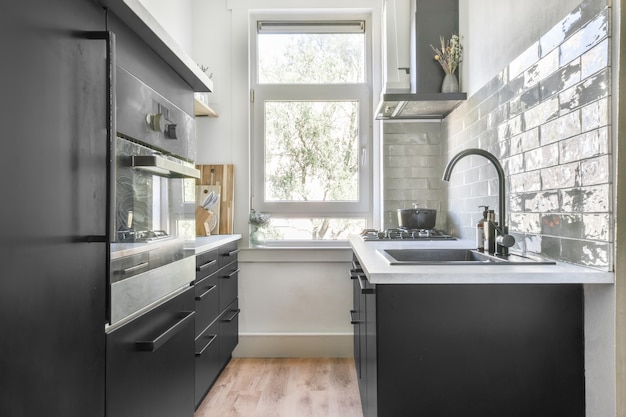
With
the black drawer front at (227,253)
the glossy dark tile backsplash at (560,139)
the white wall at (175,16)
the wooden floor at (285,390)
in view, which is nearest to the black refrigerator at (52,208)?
the glossy dark tile backsplash at (560,139)

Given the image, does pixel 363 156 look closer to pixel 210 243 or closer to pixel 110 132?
pixel 210 243

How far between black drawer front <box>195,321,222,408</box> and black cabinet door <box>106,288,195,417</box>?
1.41 feet

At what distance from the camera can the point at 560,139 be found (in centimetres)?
140

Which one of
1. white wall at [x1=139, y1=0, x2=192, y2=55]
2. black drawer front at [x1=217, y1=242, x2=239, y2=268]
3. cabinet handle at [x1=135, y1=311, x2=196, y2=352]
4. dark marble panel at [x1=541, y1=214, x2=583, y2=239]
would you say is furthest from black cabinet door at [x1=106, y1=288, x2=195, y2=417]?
white wall at [x1=139, y1=0, x2=192, y2=55]

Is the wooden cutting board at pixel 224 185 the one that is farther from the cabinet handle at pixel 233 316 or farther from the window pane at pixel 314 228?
the cabinet handle at pixel 233 316

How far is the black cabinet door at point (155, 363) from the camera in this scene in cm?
121

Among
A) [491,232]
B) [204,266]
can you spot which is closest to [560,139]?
[491,232]

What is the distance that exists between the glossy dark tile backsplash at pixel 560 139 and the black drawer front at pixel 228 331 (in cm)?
174

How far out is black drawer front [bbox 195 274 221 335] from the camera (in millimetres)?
2254

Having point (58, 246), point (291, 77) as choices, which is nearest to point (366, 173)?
point (291, 77)

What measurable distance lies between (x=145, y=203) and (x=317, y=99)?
2229 millimetres

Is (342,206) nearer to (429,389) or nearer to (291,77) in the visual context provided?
(291,77)

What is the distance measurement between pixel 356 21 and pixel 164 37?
2253mm

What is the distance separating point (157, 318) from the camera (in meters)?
1.45
